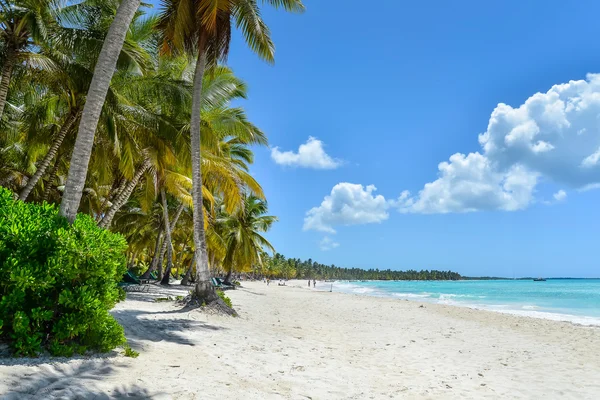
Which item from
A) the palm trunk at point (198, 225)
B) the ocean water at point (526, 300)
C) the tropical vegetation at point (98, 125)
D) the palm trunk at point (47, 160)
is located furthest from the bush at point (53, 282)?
the ocean water at point (526, 300)

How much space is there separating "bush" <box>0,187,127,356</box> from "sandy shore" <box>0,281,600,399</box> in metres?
0.30

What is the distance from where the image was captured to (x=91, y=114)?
6.24 metres

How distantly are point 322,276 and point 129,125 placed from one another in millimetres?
165147

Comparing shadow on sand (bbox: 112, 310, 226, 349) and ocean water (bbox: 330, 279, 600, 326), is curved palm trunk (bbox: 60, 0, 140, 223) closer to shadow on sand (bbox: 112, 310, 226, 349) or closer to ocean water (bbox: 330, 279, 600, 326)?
shadow on sand (bbox: 112, 310, 226, 349)

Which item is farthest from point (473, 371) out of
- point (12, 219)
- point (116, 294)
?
point (12, 219)

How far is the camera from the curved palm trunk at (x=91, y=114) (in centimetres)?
570

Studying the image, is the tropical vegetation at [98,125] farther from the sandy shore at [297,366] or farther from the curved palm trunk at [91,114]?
the sandy shore at [297,366]

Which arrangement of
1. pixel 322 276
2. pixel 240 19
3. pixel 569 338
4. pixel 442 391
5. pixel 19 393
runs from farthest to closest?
pixel 322 276 → pixel 569 338 → pixel 240 19 → pixel 442 391 → pixel 19 393

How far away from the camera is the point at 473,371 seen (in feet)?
24.1

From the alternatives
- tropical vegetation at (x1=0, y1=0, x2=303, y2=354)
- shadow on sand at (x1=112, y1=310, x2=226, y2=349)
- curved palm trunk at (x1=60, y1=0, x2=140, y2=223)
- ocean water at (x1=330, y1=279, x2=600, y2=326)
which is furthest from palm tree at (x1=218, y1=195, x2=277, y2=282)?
curved palm trunk at (x1=60, y1=0, x2=140, y2=223)

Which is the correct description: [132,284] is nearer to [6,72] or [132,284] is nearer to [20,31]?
[6,72]

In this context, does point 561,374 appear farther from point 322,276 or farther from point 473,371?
point 322,276

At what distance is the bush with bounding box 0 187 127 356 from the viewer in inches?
166

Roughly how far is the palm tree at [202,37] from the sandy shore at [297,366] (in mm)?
2113
